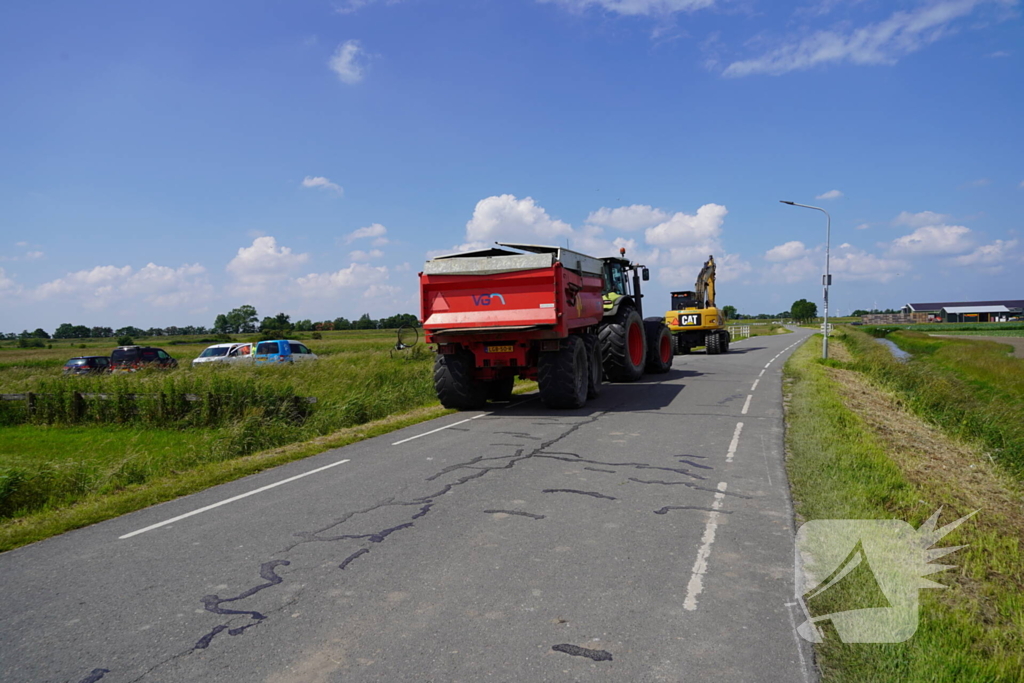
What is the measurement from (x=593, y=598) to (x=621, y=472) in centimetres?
336

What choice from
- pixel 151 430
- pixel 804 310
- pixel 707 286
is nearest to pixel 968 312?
pixel 804 310

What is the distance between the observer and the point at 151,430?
1351cm

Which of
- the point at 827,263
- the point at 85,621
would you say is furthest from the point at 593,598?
the point at 827,263

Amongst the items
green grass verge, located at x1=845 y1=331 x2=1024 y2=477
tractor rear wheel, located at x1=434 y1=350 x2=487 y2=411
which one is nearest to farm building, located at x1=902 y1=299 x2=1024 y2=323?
green grass verge, located at x1=845 y1=331 x2=1024 y2=477

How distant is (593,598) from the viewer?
4105 mm

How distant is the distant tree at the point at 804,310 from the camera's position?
14825 centimetres

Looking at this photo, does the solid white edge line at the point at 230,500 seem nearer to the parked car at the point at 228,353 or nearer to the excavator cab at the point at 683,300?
the parked car at the point at 228,353

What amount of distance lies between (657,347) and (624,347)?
2993 mm

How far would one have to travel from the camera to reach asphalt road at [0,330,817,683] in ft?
11.2

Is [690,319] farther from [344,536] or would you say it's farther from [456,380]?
[344,536]

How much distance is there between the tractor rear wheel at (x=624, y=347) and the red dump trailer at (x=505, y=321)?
2270 mm

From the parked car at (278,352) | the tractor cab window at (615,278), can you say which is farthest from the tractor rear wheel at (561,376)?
the parked car at (278,352)

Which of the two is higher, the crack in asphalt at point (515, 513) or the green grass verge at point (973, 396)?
the crack in asphalt at point (515, 513)

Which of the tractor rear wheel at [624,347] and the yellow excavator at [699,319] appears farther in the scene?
the yellow excavator at [699,319]
